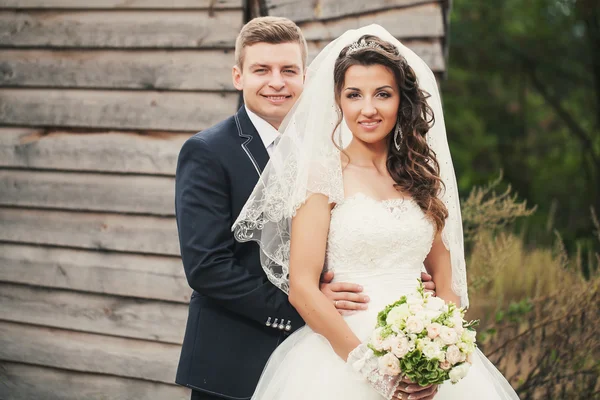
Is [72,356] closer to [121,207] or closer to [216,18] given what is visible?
[121,207]

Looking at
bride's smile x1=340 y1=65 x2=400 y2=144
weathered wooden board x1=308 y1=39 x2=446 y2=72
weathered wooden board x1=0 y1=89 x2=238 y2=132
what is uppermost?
weathered wooden board x1=308 y1=39 x2=446 y2=72

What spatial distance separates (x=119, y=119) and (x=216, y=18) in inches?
35.5

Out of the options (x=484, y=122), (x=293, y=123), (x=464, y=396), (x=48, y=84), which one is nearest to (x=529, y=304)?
(x=464, y=396)

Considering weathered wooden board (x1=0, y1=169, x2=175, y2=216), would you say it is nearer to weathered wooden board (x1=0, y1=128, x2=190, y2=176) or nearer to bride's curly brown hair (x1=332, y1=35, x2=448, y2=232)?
weathered wooden board (x1=0, y1=128, x2=190, y2=176)

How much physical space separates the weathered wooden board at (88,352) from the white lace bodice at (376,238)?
2.15 meters

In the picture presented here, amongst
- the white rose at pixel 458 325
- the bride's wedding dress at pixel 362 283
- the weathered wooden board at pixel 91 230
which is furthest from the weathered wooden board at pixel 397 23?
the white rose at pixel 458 325

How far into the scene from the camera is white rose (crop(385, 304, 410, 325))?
7.39ft

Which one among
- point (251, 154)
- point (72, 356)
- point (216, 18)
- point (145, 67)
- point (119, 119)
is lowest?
point (72, 356)

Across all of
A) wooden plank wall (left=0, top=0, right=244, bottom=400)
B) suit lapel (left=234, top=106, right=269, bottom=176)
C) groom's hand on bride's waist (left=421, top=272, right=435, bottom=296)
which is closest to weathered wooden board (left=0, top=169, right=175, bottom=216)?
wooden plank wall (left=0, top=0, right=244, bottom=400)

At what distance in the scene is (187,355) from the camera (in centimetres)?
287

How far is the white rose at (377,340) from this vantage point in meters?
2.26

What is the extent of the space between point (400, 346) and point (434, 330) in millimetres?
120

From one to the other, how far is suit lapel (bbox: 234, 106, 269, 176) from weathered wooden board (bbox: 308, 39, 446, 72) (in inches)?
65.7

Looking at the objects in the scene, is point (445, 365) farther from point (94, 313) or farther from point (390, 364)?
point (94, 313)
